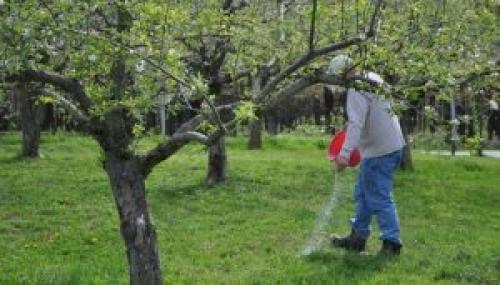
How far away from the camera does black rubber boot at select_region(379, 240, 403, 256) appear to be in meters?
7.71

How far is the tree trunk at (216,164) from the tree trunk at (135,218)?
6851 mm

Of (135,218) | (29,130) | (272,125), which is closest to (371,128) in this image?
(135,218)

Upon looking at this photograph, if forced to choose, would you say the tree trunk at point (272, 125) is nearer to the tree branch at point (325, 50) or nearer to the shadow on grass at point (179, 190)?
the shadow on grass at point (179, 190)

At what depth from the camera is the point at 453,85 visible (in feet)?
16.5

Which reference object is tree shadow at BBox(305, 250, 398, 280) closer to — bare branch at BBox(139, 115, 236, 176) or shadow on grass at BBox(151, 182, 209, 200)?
bare branch at BBox(139, 115, 236, 176)

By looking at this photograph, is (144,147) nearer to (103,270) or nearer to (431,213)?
(103,270)

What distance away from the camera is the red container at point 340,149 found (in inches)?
306

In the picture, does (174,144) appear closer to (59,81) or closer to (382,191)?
(59,81)

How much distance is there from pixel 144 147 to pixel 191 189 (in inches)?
233

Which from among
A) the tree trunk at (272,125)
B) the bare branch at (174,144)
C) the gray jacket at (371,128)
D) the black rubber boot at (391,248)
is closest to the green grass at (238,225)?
the black rubber boot at (391,248)

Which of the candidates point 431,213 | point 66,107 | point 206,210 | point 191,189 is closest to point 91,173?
point 191,189

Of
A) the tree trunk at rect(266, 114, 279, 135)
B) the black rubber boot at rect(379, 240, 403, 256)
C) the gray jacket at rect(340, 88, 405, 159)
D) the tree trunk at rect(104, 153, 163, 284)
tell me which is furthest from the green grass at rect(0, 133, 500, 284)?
the tree trunk at rect(266, 114, 279, 135)

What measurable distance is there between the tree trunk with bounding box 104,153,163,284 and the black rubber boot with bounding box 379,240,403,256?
286cm

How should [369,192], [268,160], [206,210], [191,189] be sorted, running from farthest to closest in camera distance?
1. [268,160]
2. [191,189]
3. [206,210]
4. [369,192]
